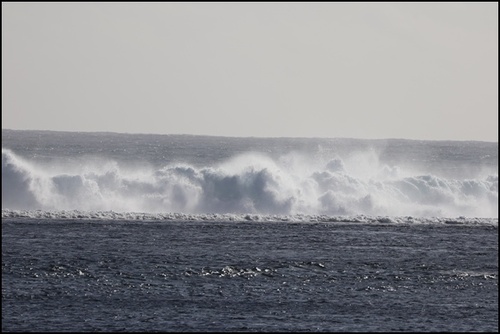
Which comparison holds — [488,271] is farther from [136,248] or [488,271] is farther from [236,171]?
[236,171]

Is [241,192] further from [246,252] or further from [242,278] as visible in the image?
[242,278]

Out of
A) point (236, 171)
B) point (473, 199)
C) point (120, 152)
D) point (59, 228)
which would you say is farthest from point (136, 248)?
point (120, 152)

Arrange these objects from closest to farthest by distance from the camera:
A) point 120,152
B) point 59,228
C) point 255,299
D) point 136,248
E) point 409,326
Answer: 1. point 409,326
2. point 255,299
3. point 136,248
4. point 59,228
5. point 120,152

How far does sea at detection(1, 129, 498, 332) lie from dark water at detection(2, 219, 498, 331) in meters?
0.07

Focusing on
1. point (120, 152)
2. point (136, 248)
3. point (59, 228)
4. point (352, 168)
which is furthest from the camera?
point (120, 152)

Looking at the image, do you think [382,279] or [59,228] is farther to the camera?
[59,228]

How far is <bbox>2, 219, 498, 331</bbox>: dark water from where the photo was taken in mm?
28516

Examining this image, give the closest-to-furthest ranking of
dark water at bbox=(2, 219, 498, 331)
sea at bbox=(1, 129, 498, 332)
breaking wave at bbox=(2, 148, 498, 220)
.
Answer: dark water at bbox=(2, 219, 498, 331) → sea at bbox=(1, 129, 498, 332) → breaking wave at bbox=(2, 148, 498, 220)

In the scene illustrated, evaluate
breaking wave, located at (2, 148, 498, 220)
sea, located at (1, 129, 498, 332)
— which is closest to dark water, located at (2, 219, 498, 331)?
sea, located at (1, 129, 498, 332)

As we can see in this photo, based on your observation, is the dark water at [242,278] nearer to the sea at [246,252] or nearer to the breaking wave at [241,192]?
the sea at [246,252]

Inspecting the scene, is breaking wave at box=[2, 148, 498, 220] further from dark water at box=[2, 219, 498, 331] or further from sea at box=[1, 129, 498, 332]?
dark water at box=[2, 219, 498, 331]

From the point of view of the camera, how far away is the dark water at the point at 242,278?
2852cm

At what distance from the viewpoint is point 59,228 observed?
158 ft

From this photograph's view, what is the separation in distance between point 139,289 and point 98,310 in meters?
3.50
